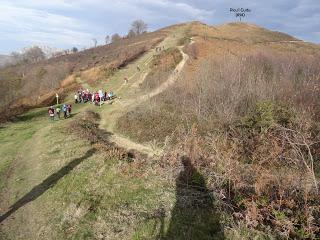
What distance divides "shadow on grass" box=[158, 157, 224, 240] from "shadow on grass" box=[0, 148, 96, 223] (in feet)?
16.9

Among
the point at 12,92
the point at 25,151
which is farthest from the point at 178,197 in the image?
the point at 12,92

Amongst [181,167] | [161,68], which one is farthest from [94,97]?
[181,167]

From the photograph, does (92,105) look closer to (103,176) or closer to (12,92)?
(103,176)

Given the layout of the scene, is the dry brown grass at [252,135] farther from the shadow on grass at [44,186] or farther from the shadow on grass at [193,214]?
the shadow on grass at [44,186]

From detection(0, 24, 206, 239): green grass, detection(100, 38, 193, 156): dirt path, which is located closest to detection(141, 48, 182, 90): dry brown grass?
detection(100, 38, 193, 156): dirt path

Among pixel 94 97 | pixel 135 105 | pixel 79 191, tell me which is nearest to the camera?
pixel 79 191

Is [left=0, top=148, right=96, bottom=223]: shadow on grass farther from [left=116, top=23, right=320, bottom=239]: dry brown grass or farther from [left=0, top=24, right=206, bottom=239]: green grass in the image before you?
[left=116, top=23, right=320, bottom=239]: dry brown grass

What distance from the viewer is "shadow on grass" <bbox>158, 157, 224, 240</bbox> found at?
35.9 ft

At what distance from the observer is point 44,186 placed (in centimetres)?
1573

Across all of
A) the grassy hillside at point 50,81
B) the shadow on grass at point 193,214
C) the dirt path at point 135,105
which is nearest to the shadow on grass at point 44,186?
the dirt path at point 135,105

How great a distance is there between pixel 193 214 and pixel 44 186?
6668 mm

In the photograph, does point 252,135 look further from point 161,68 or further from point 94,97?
point 161,68

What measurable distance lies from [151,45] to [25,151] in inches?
1909

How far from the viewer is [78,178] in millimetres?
15852
